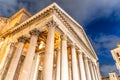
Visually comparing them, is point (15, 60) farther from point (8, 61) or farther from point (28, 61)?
point (28, 61)

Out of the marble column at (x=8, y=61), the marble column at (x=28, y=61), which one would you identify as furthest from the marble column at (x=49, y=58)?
the marble column at (x=8, y=61)

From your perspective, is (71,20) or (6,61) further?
(71,20)

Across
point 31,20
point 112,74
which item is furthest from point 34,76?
point 112,74

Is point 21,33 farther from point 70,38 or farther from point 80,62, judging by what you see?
point 80,62

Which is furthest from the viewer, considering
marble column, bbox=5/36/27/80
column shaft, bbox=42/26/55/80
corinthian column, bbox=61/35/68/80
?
marble column, bbox=5/36/27/80

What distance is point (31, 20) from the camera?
13156 millimetres

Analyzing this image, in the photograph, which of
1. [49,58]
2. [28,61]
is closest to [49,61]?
[49,58]

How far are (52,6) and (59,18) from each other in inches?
48.3

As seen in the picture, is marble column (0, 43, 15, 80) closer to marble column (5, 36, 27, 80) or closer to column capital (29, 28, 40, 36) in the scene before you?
marble column (5, 36, 27, 80)

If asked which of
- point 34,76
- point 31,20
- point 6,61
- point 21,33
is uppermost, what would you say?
point 31,20

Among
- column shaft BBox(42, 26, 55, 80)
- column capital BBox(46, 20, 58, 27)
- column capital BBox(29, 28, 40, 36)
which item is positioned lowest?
column shaft BBox(42, 26, 55, 80)

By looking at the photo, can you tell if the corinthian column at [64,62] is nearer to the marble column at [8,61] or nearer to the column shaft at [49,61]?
the column shaft at [49,61]

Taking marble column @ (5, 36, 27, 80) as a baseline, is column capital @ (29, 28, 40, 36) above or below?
above

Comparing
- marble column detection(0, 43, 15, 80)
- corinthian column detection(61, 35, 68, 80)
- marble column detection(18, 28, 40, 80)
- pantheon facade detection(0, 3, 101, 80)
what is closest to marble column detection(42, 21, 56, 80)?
pantheon facade detection(0, 3, 101, 80)
